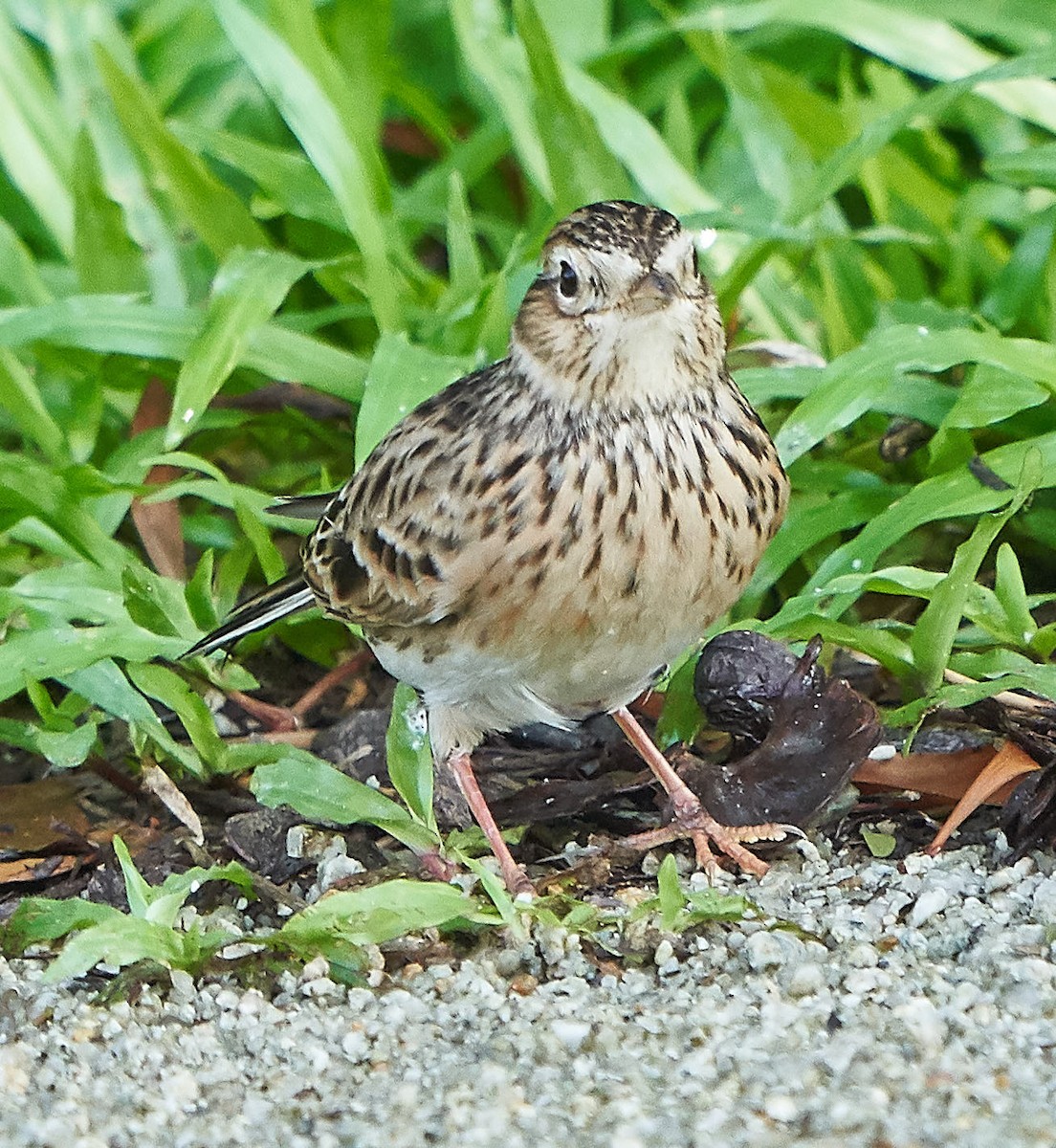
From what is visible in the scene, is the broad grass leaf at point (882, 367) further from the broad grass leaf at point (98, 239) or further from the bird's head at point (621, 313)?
the broad grass leaf at point (98, 239)

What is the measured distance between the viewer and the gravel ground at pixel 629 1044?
2.64m

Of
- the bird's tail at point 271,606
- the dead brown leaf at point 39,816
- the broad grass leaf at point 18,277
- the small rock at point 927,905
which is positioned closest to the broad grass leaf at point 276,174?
the broad grass leaf at point 18,277

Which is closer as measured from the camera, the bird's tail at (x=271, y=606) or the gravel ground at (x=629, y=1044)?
the gravel ground at (x=629, y=1044)

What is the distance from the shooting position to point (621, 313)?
3.33 meters

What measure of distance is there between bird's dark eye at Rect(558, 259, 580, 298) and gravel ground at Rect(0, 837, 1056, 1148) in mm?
1179

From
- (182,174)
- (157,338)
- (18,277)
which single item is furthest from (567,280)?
(18,277)

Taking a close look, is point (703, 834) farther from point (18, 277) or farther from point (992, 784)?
point (18, 277)

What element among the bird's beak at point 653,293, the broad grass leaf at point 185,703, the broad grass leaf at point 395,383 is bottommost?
the broad grass leaf at point 185,703

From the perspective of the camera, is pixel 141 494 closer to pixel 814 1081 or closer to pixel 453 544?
pixel 453 544

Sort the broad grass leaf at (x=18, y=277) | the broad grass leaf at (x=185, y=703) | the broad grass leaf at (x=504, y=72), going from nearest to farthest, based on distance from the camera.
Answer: the broad grass leaf at (x=185, y=703)
the broad grass leaf at (x=18, y=277)
the broad grass leaf at (x=504, y=72)

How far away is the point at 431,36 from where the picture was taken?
6758 mm

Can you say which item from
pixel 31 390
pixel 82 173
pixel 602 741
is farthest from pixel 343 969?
pixel 82 173

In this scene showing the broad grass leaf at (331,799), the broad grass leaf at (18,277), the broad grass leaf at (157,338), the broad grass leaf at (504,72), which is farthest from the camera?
the broad grass leaf at (504,72)

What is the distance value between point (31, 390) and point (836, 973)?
2.80 m
